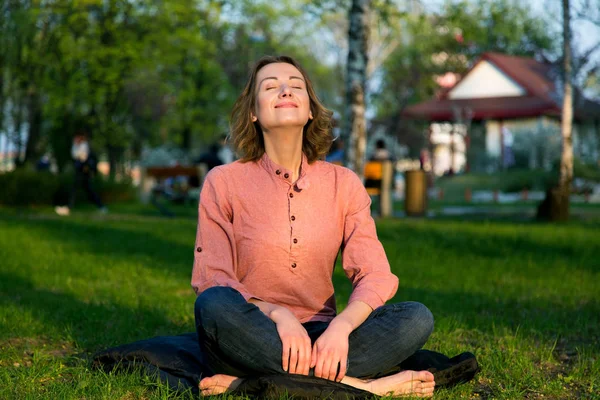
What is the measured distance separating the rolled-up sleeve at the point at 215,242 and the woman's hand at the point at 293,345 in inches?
10.4

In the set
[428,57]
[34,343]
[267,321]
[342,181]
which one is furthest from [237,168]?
[428,57]

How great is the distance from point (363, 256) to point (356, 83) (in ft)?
39.7

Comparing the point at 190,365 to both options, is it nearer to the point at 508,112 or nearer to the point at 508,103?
the point at 508,112

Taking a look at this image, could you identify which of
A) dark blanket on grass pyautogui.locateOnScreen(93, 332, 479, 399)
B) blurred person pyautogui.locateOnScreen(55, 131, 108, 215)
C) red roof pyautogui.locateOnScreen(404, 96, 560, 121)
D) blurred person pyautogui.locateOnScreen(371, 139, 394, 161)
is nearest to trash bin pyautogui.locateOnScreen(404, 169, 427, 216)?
blurred person pyautogui.locateOnScreen(371, 139, 394, 161)

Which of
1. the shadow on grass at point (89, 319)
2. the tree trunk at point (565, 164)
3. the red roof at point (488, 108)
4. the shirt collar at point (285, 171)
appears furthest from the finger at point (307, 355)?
the red roof at point (488, 108)

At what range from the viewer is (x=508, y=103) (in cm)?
4706

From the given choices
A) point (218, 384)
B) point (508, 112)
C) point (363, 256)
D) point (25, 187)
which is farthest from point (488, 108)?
point (218, 384)

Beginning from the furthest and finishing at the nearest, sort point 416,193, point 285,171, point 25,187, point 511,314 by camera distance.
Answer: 1. point 25,187
2. point 416,193
3. point 511,314
4. point 285,171

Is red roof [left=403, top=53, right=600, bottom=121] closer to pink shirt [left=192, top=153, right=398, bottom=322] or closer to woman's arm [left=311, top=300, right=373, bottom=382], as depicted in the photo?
pink shirt [left=192, top=153, right=398, bottom=322]

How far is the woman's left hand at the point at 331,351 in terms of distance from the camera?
374 cm

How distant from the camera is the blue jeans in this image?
150 inches

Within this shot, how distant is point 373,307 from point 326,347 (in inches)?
14.7

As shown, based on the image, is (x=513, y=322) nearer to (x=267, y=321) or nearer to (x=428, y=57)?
(x=267, y=321)

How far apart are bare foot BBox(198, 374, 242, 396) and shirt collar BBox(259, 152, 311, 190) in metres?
0.93
